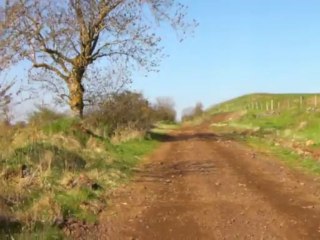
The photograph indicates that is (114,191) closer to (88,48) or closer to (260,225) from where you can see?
A: (260,225)

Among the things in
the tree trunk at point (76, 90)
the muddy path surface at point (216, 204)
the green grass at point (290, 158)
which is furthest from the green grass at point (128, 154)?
the green grass at point (290, 158)

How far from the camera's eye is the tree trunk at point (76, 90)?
25.3 metres

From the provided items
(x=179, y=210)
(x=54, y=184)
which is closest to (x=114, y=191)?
(x=54, y=184)

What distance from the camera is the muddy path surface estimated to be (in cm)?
862

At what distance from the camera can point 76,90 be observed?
83.3 feet

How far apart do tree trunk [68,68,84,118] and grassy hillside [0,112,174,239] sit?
4.77m

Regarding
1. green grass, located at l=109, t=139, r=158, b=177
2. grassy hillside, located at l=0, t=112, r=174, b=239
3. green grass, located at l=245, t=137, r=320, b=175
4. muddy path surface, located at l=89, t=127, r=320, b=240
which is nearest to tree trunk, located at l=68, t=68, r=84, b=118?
green grass, located at l=109, t=139, r=158, b=177

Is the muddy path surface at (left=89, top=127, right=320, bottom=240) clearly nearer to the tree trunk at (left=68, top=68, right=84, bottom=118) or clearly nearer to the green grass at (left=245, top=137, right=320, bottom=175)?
the green grass at (left=245, top=137, right=320, bottom=175)

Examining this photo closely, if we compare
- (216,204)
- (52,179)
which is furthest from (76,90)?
(216,204)

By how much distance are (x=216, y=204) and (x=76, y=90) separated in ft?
51.8

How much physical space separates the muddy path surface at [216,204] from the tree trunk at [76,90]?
9.43 metres

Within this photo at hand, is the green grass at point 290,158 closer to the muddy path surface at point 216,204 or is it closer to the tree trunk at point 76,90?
the muddy path surface at point 216,204

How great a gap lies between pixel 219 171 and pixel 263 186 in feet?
8.99

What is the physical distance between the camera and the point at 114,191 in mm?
12078
